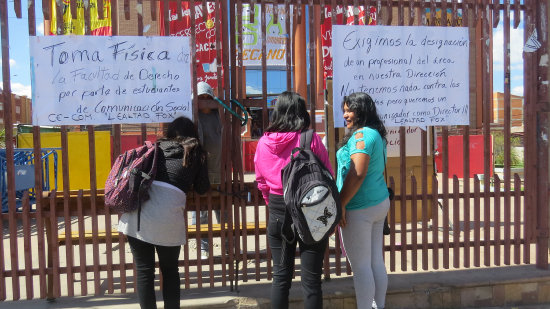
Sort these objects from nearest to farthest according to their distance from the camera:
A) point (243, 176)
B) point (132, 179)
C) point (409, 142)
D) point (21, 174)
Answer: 1. point (132, 179)
2. point (243, 176)
3. point (409, 142)
4. point (21, 174)

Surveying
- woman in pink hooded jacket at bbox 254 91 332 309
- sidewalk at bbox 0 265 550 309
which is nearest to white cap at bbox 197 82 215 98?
woman in pink hooded jacket at bbox 254 91 332 309

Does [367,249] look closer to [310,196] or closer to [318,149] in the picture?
[310,196]

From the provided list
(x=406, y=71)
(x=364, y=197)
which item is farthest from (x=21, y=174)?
(x=406, y=71)

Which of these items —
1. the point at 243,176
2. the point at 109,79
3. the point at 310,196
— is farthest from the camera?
the point at 243,176

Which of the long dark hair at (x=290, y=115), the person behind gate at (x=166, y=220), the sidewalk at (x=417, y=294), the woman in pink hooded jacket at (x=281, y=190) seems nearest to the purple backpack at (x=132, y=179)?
the person behind gate at (x=166, y=220)

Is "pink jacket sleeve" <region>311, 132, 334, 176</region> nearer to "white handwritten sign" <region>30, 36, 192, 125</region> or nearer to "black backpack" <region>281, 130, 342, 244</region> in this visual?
"black backpack" <region>281, 130, 342, 244</region>

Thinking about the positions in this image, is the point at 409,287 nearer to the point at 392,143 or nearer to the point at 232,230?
the point at 232,230

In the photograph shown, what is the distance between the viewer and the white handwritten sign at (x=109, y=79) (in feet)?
10.1

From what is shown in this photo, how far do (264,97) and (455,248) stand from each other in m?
2.17

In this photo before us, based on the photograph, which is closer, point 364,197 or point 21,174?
point 364,197

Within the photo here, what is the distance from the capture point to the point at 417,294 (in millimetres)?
3512

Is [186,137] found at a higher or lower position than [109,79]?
lower

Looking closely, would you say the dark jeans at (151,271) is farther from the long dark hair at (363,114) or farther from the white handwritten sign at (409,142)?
the white handwritten sign at (409,142)

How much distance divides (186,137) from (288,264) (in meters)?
1.10
